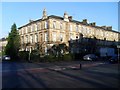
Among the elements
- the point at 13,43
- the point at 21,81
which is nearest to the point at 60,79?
the point at 21,81

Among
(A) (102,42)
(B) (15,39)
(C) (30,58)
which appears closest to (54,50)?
(C) (30,58)

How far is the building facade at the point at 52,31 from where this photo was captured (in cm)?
6088

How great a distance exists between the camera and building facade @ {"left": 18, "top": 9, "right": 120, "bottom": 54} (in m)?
60.9

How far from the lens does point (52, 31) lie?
6072cm

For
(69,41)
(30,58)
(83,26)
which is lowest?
(30,58)

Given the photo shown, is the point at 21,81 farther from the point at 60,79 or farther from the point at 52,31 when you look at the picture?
the point at 52,31

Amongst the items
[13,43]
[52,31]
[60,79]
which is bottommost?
[60,79]

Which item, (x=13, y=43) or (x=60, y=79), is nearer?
(x=60, y=79)

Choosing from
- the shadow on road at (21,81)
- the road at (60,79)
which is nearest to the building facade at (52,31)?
the road at (60,79)

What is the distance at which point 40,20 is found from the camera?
64500 millimetres

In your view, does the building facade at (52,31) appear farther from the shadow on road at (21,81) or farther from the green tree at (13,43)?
the shadow on road at (21,81)

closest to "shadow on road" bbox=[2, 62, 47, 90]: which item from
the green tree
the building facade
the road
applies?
the road

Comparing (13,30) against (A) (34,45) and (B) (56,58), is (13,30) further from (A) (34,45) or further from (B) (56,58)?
(B) (56,58)

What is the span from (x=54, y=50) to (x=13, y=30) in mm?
22028
